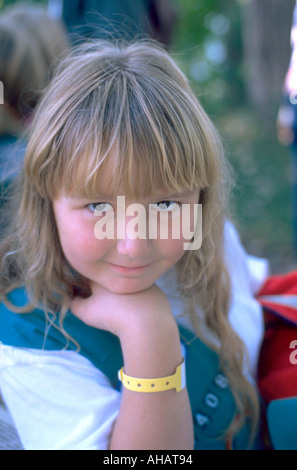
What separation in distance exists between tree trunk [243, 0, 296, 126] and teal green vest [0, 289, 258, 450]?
585 centimetres

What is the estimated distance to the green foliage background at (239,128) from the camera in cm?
436

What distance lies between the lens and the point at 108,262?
3.68ft

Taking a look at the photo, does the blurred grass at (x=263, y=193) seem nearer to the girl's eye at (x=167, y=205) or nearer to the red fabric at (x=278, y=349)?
the red fabric at (x=278, y=349)

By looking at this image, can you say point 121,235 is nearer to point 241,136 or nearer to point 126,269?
point 126,269

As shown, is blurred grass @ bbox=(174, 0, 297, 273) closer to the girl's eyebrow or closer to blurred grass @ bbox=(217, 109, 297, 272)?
blurred grass @ bbox=(217, 109, 297, 272)

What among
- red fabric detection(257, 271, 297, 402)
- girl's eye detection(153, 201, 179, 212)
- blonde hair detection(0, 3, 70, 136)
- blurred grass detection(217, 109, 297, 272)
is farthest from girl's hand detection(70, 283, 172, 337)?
blurred grass detection(217, 109, 297, 272)

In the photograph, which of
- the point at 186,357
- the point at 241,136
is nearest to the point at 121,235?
the point at 186,357

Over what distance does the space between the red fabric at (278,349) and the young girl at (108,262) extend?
0.14m

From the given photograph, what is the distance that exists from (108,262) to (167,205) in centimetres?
18

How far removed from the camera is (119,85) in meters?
1.08

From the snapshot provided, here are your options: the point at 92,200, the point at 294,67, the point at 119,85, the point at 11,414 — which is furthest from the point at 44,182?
the point at 294,67

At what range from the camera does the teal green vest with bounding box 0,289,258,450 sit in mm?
1187

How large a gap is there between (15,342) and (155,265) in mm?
369

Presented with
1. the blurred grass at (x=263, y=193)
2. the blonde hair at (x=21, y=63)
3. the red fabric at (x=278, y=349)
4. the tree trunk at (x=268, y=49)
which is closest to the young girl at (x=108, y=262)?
the red fabric at (x=278, y=349)
